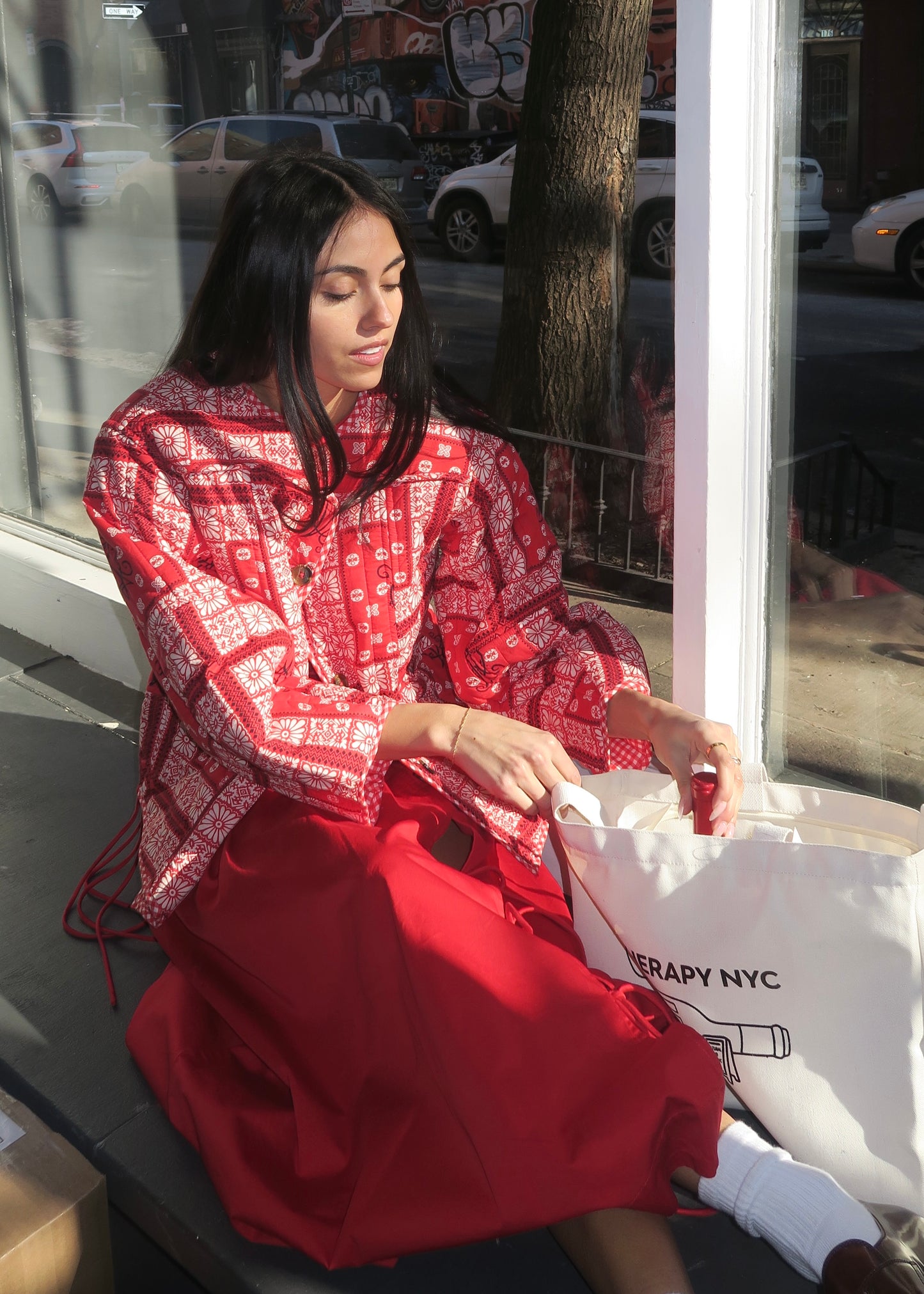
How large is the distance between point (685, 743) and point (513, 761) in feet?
0.87

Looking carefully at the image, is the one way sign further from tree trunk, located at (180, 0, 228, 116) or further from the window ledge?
the window ledge

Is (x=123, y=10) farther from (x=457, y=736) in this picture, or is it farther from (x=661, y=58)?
(x=457, y=736)

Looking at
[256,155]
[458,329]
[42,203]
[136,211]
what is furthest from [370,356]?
[42,203]

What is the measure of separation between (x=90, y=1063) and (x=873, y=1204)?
1.14 m

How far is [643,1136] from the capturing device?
1.36 meters

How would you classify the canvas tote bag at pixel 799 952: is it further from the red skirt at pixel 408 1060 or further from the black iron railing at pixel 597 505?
the black iron railing at pixel 597 505

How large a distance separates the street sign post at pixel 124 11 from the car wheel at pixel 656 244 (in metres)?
1.85

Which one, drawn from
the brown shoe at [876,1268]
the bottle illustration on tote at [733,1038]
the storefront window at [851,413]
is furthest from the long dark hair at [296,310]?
the brown shoe at [876,1268]

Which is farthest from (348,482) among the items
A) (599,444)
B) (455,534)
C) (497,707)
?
(599,444)

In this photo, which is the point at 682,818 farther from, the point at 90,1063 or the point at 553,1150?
the point at 90,1063

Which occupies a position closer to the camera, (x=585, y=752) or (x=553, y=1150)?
(x=553, y=1150)

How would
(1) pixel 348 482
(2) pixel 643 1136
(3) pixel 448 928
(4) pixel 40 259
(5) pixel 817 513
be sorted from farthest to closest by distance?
(4) pixel 40 259 → (5) pixel 817 513 → (1) pixel 348 482 → (3) pixel 448 928 → (2) pixel 643 1136

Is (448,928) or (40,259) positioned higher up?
(40,259)

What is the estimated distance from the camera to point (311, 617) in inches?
71.3
